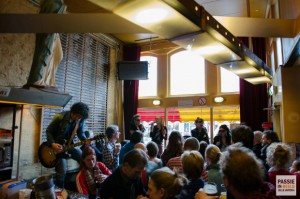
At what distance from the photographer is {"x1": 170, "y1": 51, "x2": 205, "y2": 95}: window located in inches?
295

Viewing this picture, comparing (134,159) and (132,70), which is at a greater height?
(132,70)

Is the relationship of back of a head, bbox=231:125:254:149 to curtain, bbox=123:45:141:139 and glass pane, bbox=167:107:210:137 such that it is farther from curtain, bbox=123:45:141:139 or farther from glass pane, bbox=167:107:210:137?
curtain, bbox=123:45:141:139

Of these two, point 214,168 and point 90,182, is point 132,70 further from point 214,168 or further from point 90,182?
point 214,168

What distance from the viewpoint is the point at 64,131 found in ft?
12.9

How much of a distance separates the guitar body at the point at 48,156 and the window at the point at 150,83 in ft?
15.0

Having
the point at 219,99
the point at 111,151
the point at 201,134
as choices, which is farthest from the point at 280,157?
the point at 219,99

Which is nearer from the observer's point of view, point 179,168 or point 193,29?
point 193,29

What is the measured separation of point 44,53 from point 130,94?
366 centimetres

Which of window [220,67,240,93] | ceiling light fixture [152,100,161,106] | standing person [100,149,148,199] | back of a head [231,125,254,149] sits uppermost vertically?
window [220,67,240,93]

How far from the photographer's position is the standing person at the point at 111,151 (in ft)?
13.0

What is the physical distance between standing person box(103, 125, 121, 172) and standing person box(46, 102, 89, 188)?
409 mm

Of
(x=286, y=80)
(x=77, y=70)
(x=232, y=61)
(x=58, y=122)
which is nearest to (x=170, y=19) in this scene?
(x=232, y=61)

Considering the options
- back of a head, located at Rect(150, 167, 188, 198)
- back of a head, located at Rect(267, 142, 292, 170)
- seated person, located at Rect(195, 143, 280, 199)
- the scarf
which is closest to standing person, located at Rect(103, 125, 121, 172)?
the scarf

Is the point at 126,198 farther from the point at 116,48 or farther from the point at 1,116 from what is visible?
the point at 116,48
